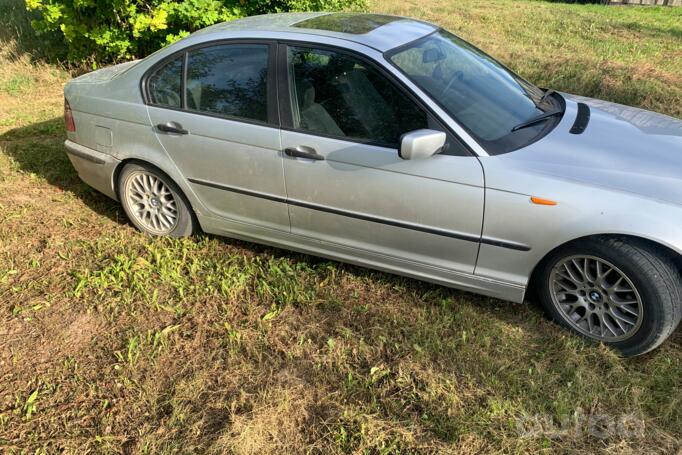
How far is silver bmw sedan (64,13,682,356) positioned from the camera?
111 inches

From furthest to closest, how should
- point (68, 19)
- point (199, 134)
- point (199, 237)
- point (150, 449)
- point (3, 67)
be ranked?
1. point (3, 67)
2. point (68, 19)
3. point (199, 237)
4. point (199, 134)
5. point (150, 449)

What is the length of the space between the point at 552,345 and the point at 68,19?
7590mm

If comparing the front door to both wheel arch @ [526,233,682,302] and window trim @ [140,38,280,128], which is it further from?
wheel arch @ [526,233,682,302]

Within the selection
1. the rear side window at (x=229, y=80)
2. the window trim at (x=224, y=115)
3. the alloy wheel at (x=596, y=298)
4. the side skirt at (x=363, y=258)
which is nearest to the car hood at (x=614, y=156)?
the alloy wheel at (x=596, y=298)

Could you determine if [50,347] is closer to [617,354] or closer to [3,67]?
[617,354]

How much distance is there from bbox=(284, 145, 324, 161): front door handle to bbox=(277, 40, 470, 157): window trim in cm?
9

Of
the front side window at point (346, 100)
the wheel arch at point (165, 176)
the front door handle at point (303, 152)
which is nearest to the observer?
the front side window at point (346, 100)

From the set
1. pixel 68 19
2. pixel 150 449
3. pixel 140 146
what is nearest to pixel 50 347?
pixel 150 449

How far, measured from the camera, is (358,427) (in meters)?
2.64

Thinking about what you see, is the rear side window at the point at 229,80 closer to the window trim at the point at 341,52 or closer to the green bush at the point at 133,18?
the window trim at the point at 341,52

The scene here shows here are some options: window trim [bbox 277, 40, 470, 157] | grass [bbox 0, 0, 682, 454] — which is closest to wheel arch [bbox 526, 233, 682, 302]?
grass [bbox 0, 0, 682, 454]

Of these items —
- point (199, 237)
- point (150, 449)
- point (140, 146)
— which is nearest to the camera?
point (150, 449)

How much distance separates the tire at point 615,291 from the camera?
2750 mm

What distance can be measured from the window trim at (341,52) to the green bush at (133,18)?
3.92 metres
